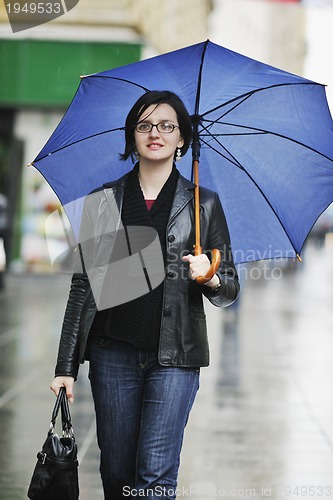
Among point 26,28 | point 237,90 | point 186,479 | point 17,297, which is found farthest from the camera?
point 26,28

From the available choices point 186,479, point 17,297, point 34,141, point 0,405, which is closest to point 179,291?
point 186,479

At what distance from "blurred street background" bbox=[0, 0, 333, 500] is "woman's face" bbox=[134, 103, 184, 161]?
712mm

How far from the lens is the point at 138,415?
4.20 metres

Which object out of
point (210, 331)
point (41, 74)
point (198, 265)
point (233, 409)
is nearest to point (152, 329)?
point (198, 265)

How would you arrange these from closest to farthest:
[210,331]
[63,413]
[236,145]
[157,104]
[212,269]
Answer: [212,269], [63,413], [157,104], [236,145], [210,331]

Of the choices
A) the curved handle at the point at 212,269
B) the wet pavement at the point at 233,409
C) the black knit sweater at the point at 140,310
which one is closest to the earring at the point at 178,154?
the black knit sweater at the point at 140,310

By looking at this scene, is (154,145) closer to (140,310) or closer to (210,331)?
(140,310)

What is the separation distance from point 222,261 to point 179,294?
0.25 meters

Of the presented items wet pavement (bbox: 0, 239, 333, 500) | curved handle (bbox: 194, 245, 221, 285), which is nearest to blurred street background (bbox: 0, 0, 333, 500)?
wet pavement (bbox: 0, 239, 333, 500)

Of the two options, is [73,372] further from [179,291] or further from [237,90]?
[237,90]

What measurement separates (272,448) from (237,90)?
3295 millimetres

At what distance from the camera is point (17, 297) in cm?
1850

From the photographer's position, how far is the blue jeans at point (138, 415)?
13.4ft

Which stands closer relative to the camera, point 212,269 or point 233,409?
point 212,269
